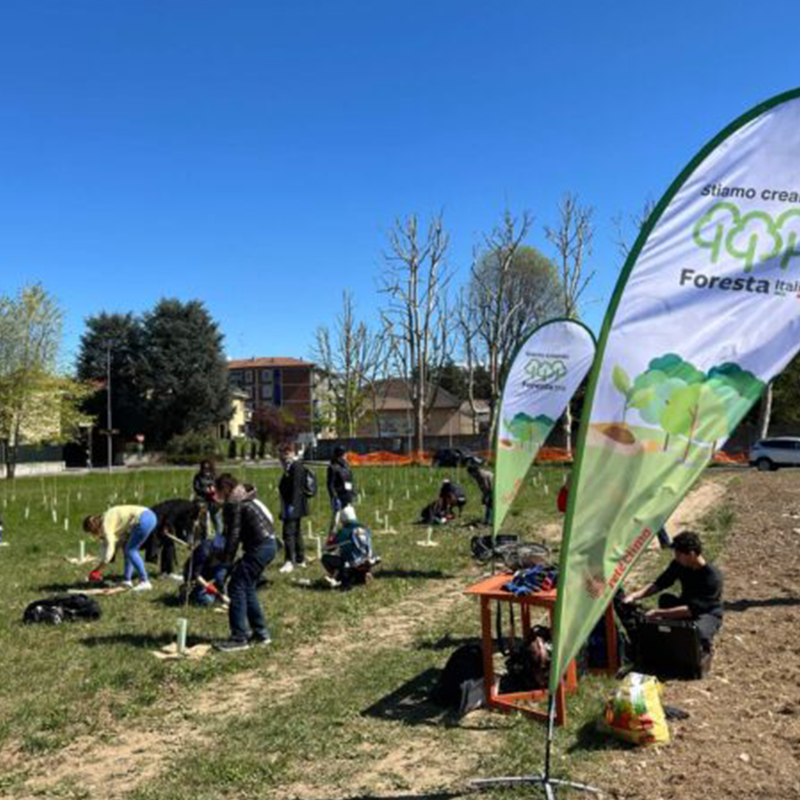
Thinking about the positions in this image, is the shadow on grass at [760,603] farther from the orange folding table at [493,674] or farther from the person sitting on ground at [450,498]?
the person sitting on ground at [450,498]

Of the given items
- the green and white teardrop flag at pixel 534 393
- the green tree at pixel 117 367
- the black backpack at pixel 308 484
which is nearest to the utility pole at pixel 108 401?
the green tree at pixel 117 367

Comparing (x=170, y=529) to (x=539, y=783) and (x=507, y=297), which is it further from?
(x=507, y=297)

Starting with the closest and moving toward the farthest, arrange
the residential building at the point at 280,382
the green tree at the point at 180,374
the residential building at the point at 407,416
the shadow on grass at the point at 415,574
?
the shadow on grass at the point at 415,574
the green tree at the point at 180,374
the residential building at the point at 407,416
the residential building at the point at 280,382

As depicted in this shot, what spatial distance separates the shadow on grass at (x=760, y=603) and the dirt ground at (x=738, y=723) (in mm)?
11

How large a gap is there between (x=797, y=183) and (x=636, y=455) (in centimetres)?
145

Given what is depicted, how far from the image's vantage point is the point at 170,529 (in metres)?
11.8

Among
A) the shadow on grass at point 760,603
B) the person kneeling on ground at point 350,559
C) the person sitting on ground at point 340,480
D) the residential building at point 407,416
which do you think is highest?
the residential building at point 407,416

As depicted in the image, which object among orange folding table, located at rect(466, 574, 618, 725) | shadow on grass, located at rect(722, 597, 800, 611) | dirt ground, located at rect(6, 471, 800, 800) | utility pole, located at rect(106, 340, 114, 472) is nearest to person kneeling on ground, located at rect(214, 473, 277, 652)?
dirt ground, located at rect(6, 471, 800, 800)

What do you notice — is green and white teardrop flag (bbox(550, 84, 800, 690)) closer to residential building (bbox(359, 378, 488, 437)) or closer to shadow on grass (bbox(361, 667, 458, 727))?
shadow on grass (bbox(361, 667, 458, 727))

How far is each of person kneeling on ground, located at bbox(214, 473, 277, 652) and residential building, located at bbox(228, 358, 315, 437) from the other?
111570 mm

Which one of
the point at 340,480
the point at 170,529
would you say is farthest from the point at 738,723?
the point at 340,480

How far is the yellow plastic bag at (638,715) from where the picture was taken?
5.02 metres

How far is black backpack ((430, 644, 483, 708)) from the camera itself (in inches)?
239

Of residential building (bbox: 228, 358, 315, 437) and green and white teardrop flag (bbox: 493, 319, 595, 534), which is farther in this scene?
residential building (bbox: 228, 358, 315, 437)
